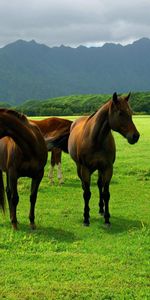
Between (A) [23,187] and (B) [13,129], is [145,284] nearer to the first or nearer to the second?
(B) [13,129]

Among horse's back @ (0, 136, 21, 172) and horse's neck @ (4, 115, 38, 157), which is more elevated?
horse's neck @ (4, 115, 38, 157)

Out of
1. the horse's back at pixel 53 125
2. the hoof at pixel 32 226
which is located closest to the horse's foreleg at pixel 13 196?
the hoof at pixel 32 226

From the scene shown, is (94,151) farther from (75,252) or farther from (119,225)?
(75,252)

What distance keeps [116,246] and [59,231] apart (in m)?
1.46

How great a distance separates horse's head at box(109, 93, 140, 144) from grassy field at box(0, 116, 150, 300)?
177cm

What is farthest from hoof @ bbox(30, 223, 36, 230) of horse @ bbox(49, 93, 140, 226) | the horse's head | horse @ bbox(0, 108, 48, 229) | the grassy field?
the horse's head

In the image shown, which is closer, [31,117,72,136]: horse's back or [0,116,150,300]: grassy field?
[0,116,150,300]: grassy field

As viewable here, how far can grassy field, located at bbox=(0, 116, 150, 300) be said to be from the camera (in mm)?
5148

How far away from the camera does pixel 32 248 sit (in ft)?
22.2

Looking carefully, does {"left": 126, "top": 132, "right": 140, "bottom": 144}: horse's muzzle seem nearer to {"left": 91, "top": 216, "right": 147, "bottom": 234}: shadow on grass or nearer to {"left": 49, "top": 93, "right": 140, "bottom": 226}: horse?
{"left": 49, "top": 93, "right": 140, "bottom": 226}: horse

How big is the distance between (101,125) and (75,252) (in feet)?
9.01

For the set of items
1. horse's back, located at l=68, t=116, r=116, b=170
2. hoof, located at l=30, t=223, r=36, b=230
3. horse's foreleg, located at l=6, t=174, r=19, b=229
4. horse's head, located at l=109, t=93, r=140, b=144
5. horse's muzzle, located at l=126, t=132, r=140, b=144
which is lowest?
hoof, located at l=30, t=223, r=36, b=230

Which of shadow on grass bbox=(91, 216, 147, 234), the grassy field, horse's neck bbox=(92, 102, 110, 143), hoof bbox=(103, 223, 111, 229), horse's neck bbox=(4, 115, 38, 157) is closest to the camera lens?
the grassy field

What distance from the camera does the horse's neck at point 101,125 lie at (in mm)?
8234
